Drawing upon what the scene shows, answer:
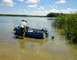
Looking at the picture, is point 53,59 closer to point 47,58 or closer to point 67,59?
point 47,58

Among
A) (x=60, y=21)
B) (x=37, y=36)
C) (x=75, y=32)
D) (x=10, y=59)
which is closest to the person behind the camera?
(x=10, y=59)

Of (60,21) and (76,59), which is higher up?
(60,21)

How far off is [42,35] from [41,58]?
5166 millimetres

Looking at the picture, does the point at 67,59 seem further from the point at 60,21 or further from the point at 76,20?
the point at 60,21

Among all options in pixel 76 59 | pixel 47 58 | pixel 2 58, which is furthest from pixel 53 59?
pixel 2 58

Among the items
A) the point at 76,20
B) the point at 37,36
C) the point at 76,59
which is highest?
the point at 76,20

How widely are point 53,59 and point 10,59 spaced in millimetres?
2449

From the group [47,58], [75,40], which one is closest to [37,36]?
[75,40]

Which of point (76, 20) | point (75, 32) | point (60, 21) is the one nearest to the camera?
point (75, 32)

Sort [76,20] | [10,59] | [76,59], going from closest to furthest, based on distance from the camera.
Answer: [10,59]
[76,59]
[76,20]

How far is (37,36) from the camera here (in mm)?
Result: 11336

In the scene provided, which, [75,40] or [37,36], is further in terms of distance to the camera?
[37,36]

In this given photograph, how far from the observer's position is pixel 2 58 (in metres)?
5.87

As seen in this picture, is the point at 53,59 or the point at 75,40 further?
the point at 75,40
